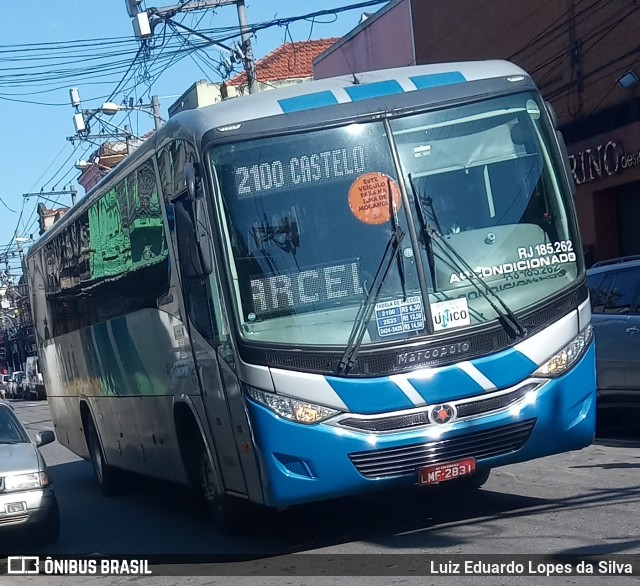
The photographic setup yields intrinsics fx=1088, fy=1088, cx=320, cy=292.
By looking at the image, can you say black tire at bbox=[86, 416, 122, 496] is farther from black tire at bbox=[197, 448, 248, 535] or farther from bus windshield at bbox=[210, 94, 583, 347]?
bus windshield at bbox=[210, 94, 583, 347]

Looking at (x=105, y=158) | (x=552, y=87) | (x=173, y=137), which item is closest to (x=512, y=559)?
(x=173, y=137)

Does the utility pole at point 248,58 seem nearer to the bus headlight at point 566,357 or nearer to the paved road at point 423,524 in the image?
the paved road at point 423,524

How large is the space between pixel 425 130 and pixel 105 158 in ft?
149

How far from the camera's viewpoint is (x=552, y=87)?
23203mm

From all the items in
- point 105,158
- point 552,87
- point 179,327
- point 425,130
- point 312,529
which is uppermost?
point 105,158

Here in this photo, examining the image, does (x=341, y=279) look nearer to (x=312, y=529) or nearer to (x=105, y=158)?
(x=312, y=529)

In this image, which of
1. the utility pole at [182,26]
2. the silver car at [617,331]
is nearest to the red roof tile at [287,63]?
the utility pole at [182,26]

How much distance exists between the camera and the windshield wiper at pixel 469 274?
303 inches

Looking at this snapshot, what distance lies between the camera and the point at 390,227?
768 cm

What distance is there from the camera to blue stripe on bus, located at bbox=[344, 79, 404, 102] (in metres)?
8.03

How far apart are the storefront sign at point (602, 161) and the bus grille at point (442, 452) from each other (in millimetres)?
13473

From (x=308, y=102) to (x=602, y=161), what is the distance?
14667mm

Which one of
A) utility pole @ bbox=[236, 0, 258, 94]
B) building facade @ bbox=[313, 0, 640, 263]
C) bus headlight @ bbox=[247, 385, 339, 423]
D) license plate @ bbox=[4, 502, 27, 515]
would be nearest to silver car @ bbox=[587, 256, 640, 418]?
bus headlight @ bbox=[247, 385, 339, 423]

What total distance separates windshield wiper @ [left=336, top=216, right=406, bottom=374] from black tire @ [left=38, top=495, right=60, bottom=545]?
3919 mm
